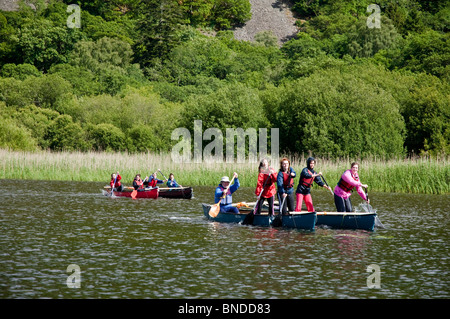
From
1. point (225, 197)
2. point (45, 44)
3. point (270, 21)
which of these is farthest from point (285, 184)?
point (270, 21)

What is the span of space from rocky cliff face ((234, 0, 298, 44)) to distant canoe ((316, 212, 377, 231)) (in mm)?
145597

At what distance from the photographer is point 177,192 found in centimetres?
3344

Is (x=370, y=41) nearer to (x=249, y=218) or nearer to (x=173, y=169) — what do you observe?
(x=173, y=169)

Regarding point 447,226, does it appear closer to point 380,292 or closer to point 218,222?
point 218,222

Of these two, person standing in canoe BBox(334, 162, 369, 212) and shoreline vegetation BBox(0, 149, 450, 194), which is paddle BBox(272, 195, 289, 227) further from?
shoreline vegetation BBox(0, 149, 450, 194)

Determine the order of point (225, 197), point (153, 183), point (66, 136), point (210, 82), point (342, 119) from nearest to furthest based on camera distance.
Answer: point (225, 197) → point (153, 183) → point (342, 119) → point (66, 136) → point (210, 82)

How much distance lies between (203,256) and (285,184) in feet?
19.3

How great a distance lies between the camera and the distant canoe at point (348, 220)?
2167 centimetres

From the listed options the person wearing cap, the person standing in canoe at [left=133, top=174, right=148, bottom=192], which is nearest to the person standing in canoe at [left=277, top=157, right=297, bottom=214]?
the person wearing cap

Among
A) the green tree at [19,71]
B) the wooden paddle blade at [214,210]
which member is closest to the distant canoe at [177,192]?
the wooden paddle blade at [214,210]

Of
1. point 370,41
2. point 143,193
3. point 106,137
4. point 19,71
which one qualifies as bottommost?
point 143,193

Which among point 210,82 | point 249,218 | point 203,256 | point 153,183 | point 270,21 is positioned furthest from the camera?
point 270,21

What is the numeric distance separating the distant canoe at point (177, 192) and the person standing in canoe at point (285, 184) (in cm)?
1097

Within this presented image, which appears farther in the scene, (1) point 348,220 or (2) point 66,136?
(2) point 66,136
